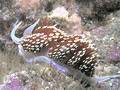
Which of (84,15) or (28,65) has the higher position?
(28,65)

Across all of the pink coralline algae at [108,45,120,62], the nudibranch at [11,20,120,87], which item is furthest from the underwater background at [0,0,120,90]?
the nudibranch at [11,20,120,87]

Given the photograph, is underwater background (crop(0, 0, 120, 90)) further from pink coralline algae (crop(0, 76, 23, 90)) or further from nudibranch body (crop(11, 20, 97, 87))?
pink coralline algae (crop(0, 76, 23, 90))

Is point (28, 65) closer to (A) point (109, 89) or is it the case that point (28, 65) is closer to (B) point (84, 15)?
(A) point (109, 89)

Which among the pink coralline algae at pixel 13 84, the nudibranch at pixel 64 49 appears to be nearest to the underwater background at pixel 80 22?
the nudibranch at pixel 64 49

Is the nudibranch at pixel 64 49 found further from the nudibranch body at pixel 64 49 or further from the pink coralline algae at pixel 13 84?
the pink coralline algae at pixel 13 84

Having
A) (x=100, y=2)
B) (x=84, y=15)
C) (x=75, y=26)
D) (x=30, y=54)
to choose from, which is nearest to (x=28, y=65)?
(x=30, y=54)
